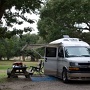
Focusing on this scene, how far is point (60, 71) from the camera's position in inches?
680

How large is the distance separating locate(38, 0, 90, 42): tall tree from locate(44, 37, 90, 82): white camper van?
68.1 feet

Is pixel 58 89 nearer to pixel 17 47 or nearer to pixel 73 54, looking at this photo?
pixel 73 54

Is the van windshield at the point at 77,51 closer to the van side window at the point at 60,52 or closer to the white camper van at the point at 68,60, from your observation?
the white camper van at the point at 68,60

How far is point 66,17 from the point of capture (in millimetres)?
39875

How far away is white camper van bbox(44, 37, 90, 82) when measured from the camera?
15414mm

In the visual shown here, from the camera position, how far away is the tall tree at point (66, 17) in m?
39.8

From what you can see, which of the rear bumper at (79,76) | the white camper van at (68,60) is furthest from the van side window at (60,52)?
the rear bumper at (79,76)

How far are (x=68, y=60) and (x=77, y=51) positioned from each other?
1.41 metres

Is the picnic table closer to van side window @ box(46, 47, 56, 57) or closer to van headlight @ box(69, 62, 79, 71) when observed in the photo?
van side window @ box(46, 47, 56, 57)

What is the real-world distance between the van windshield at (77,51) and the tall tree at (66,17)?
2210 cm

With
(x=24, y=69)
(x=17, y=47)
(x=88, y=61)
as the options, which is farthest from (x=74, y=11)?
(x=17, y=47)

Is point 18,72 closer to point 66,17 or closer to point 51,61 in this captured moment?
point 51,61

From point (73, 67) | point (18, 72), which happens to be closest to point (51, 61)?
point (18, 72)

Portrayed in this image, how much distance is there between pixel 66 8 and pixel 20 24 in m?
25.0
